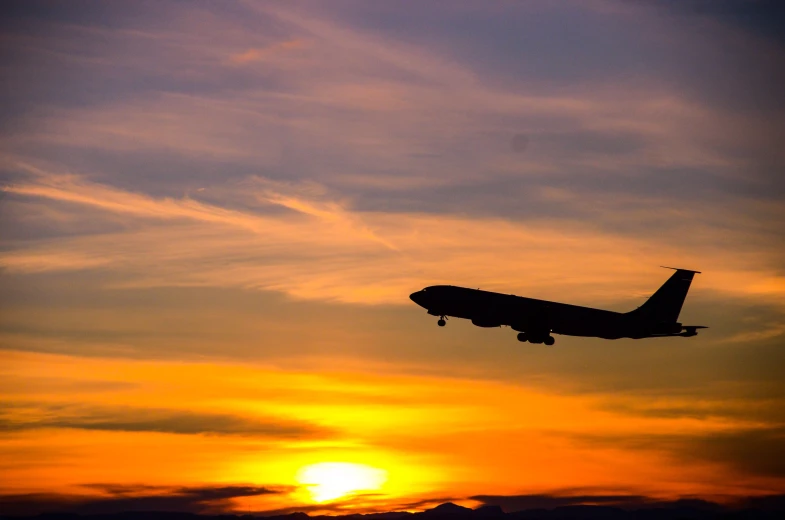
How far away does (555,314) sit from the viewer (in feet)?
569

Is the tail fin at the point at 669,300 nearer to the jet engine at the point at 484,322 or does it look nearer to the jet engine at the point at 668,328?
the jet engine at the point at 668,328

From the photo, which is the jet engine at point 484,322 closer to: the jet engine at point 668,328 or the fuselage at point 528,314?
the fuselage at point 528,314

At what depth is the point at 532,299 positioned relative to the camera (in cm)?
17138

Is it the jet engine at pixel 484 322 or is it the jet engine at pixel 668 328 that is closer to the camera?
the jet engine at pixel 484 322

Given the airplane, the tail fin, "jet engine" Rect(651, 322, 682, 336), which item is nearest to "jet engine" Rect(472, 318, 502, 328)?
the airplane

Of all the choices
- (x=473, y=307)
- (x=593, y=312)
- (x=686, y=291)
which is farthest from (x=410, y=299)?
(x=686, y=291)

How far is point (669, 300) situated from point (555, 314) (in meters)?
34.5

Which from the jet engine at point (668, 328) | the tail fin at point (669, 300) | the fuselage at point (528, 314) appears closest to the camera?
the fuselage at point (528, 314)

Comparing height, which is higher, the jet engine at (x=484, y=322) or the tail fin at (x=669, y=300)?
the tail fin at (x=669, y=300)

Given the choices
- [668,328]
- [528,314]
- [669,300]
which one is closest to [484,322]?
[528,314]

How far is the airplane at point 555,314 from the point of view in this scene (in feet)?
532

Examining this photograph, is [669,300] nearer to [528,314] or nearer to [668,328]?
[668,328]

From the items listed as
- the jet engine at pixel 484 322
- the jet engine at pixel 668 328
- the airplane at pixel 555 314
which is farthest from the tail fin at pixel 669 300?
the jet engine at pixel 484 322

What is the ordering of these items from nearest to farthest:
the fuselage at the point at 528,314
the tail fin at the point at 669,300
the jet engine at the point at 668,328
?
the fuselage at the point at 528,314 → the jet engine at the point at 668,328 → the tail fin at the point at 669,300
